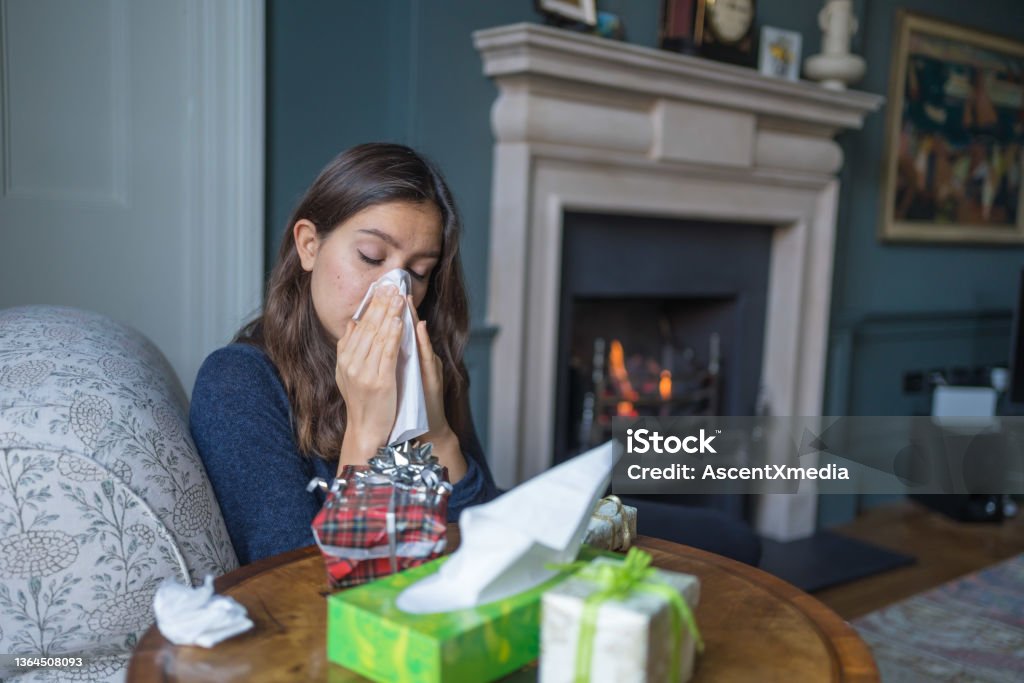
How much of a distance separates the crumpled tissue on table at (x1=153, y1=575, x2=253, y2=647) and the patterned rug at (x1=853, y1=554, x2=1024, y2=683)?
73.9 inches

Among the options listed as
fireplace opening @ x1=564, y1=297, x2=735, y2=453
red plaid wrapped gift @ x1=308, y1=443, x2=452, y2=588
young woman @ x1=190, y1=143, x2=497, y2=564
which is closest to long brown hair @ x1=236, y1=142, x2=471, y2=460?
young woman @ x1=190, y1=143, x2=497, y2=564

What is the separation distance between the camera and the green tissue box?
0.68 meters

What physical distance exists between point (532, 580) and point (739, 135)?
2.30 m

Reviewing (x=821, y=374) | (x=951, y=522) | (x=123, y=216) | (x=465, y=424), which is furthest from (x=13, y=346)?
(x=951, y=522)

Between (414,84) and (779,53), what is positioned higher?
(779,53)

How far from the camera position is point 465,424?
155 centimetres

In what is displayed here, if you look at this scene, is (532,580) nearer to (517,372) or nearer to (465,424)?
(465,424)

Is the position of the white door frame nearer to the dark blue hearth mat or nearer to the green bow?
the green bow

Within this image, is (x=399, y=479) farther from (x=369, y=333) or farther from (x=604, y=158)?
(x=604, y=158)

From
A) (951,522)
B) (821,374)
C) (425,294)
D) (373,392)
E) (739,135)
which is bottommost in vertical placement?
(951,522)

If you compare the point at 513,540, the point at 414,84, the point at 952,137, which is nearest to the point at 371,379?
the point at 513,540

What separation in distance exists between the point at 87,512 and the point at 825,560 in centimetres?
261

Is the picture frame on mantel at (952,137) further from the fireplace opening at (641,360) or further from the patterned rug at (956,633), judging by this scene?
the patterned rug at (956,633)

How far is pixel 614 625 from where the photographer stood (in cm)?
64
